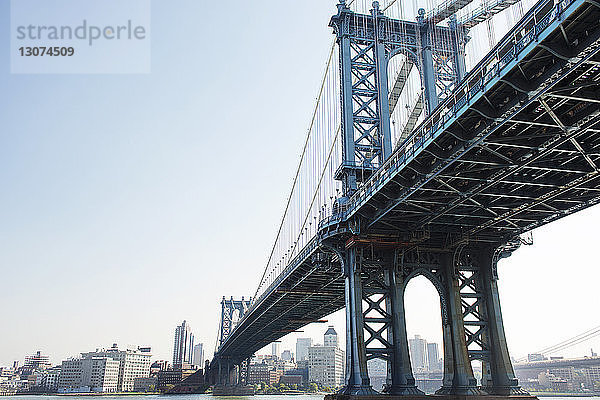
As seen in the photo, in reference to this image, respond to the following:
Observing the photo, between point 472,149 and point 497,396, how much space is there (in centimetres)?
1858

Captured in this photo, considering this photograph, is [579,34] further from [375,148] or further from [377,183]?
[375,148]

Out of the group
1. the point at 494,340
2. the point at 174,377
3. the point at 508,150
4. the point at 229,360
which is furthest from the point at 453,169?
the point at 174,377

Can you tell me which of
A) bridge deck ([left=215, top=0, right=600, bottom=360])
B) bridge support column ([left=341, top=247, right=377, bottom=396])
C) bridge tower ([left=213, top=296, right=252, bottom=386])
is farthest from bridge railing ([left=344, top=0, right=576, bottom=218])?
bridge tower ([left=213, top=296, right=252, bottom=386])

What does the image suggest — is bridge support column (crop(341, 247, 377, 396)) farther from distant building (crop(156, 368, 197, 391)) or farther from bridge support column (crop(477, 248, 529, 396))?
distant building (crop(156, 368, 197, 391))

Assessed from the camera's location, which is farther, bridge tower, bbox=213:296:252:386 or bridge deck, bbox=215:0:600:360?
bridge tower, bbox=213:296:252:386

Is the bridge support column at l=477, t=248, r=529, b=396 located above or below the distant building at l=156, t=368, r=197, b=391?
above

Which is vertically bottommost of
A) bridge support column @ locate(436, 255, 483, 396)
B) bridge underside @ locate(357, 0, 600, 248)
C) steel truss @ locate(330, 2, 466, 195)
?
bridge support column @ locate(436, 255, 483, 396)

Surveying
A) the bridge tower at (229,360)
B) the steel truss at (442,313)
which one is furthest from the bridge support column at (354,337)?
the bridge tower at (229,360)

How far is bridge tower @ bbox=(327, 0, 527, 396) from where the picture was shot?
1474 inches

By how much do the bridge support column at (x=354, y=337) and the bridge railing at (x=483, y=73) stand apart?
925cm

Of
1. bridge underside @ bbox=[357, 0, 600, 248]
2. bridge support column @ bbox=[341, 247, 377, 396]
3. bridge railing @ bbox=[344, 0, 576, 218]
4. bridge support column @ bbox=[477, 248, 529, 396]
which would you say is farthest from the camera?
bridge support column @ bbox=[477, 248, 529, 396]

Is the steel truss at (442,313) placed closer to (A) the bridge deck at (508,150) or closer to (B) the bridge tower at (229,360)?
(A) the bridge deck at (508,150)

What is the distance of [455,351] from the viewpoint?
1475 inches

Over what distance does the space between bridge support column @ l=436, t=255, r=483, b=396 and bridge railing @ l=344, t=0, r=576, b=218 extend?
39.1 ft
